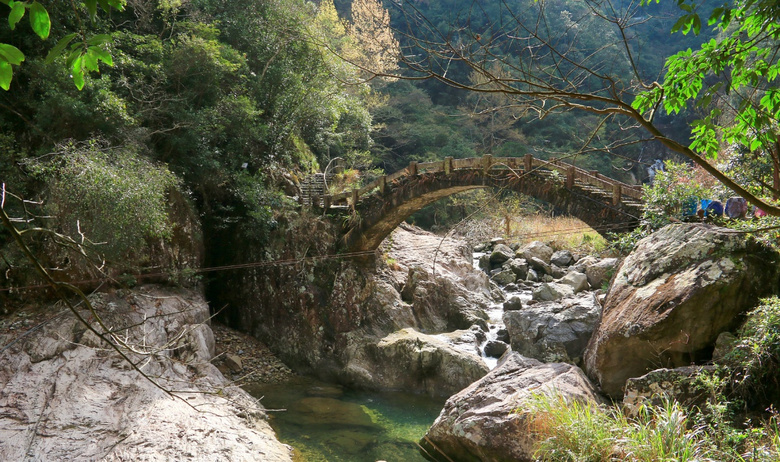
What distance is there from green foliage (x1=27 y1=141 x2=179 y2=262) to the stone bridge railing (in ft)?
15.9

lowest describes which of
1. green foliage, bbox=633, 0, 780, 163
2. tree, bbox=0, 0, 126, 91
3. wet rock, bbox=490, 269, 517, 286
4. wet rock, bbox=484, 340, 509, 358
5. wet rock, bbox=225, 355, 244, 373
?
wet rock, bbox=225, 355, 244, 373

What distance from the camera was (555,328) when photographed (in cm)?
980

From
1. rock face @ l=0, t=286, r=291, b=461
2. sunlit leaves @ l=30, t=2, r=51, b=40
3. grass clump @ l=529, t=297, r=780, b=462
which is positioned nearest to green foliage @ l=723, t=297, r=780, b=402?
grass clump @ l=529, t=297, r=780, b=462

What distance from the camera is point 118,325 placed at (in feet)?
27.7

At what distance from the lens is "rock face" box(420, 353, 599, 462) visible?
614 centimetres

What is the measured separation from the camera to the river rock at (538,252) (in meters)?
16.1

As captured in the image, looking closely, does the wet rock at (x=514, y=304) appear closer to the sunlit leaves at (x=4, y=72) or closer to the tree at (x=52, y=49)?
the tree at (x=52, y=49)

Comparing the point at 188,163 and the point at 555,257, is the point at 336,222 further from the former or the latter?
the point at 555,257

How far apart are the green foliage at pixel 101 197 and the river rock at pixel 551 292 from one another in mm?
8339

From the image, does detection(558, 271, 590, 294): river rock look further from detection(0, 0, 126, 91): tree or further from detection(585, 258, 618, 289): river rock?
detection(0, 0, 126, 91): tree

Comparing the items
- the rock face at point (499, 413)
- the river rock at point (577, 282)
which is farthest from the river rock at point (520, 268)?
the rock face at point (499, 413)

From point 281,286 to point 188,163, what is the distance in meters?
3.36

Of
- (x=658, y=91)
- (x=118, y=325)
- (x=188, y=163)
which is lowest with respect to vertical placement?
(x=118, y=325)

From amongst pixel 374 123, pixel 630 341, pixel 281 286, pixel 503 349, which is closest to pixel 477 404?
pixel 630 341
